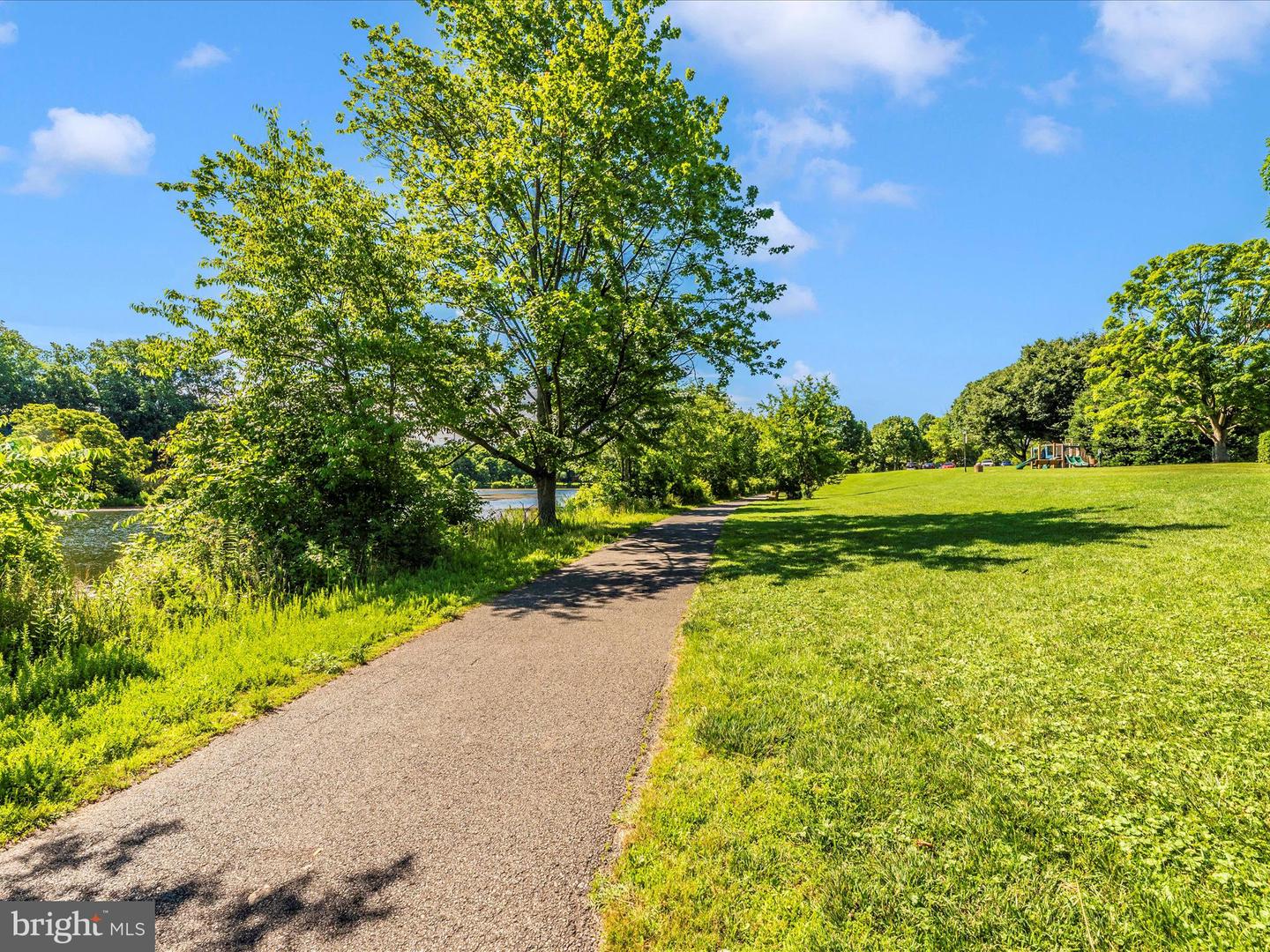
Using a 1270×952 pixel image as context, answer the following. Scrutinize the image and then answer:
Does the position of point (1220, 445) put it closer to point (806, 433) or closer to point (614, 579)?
point (806, 433)

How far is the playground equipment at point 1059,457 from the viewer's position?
4634 cm

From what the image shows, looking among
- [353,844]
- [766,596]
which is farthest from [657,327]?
[353,844]

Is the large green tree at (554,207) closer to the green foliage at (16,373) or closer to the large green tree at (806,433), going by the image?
the large green tree at (806,433)

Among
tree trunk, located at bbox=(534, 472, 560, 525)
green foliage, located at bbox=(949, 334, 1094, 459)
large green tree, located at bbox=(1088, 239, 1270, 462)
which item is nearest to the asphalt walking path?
tree trunk, located at bbox=(534, 472, 560, 525)

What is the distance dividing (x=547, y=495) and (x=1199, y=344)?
40.2 meters

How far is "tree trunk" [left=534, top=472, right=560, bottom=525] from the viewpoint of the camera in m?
16.4

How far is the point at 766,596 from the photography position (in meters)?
7.76

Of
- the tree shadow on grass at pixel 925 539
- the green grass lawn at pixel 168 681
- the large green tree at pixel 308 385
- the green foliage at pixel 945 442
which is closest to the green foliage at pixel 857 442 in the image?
the green foliage at pixel 945 442

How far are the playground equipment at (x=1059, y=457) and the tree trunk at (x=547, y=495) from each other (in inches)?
1819

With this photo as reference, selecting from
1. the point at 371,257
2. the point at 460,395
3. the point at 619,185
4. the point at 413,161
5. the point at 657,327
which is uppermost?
the point at 413,161

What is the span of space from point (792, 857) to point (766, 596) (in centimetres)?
534

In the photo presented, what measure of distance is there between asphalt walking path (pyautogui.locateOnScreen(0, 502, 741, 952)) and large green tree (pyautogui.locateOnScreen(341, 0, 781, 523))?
9.33 metres

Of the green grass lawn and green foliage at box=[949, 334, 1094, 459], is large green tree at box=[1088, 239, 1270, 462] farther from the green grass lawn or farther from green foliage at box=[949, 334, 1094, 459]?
the green grass lawn

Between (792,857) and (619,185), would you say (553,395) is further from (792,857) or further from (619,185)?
(792,857)
